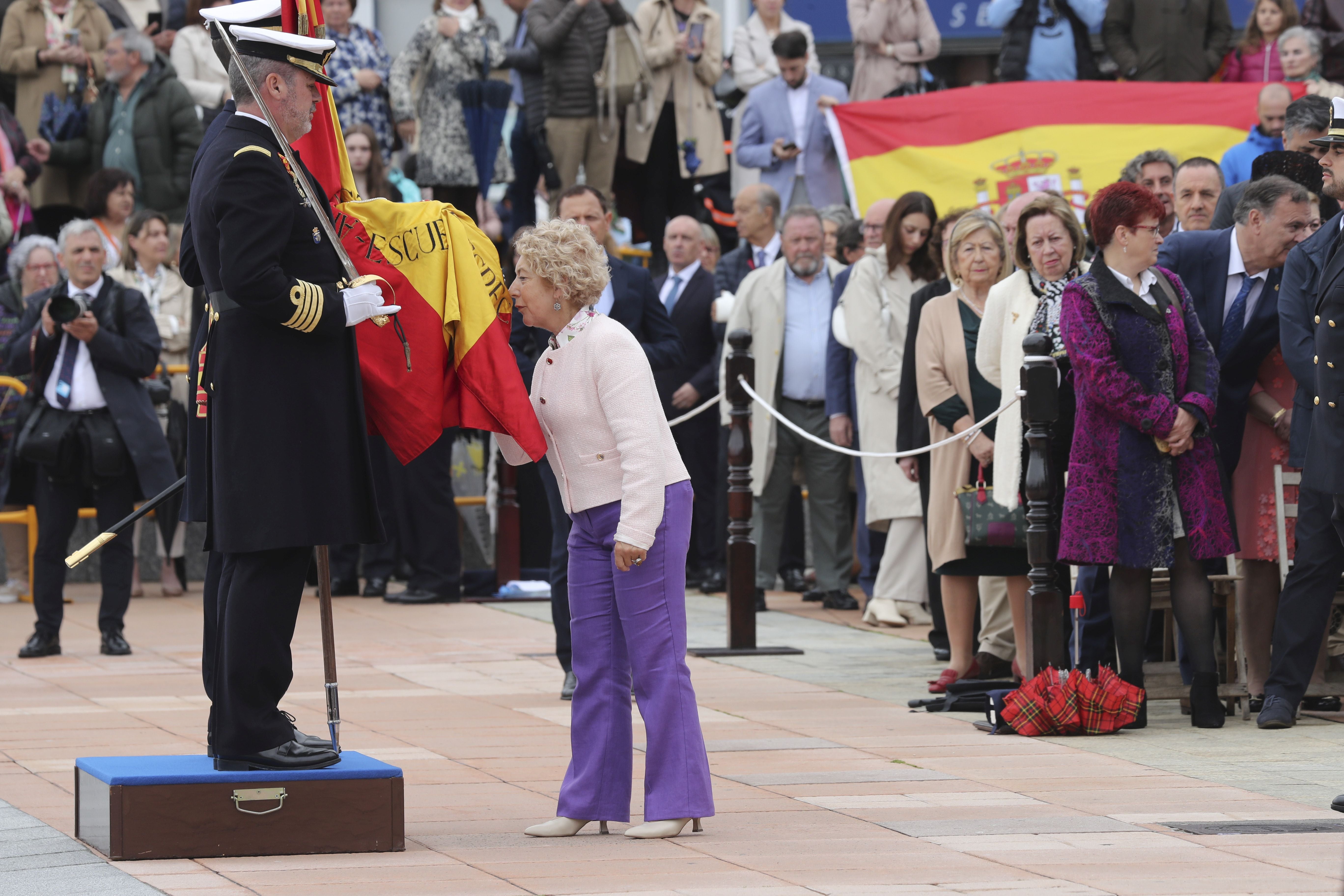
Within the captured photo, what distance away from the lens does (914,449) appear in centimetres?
942

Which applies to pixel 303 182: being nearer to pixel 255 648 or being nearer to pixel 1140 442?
pixel 255 648

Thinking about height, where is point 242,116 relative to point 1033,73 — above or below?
below

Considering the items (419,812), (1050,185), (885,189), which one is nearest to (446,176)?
(885,189)

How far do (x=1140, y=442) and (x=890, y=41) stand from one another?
300 inches

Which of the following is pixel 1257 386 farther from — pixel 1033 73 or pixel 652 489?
pixel 1033 73

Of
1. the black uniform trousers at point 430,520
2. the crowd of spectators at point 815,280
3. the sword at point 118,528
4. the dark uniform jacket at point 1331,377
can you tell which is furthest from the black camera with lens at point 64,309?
the dark uniform jacket at point 1331,377

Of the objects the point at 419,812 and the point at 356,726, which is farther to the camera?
the point at 356,726

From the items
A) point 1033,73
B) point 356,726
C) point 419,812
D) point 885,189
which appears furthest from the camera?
point 1033,73

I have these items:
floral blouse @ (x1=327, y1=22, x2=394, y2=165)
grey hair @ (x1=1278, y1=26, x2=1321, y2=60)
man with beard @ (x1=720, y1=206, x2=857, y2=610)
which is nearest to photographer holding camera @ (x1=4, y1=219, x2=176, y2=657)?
man with beard @ (x1=720, y1=206, x2=857, y2=610)

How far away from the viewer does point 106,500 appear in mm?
10195

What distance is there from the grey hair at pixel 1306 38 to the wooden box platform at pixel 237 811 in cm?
951

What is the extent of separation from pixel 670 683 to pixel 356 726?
8.27ft

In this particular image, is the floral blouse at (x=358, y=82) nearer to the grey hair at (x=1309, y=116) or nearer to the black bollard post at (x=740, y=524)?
the black bollard post at (x=740, y=524)

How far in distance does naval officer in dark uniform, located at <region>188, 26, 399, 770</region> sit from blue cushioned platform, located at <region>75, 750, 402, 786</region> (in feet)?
0.23
